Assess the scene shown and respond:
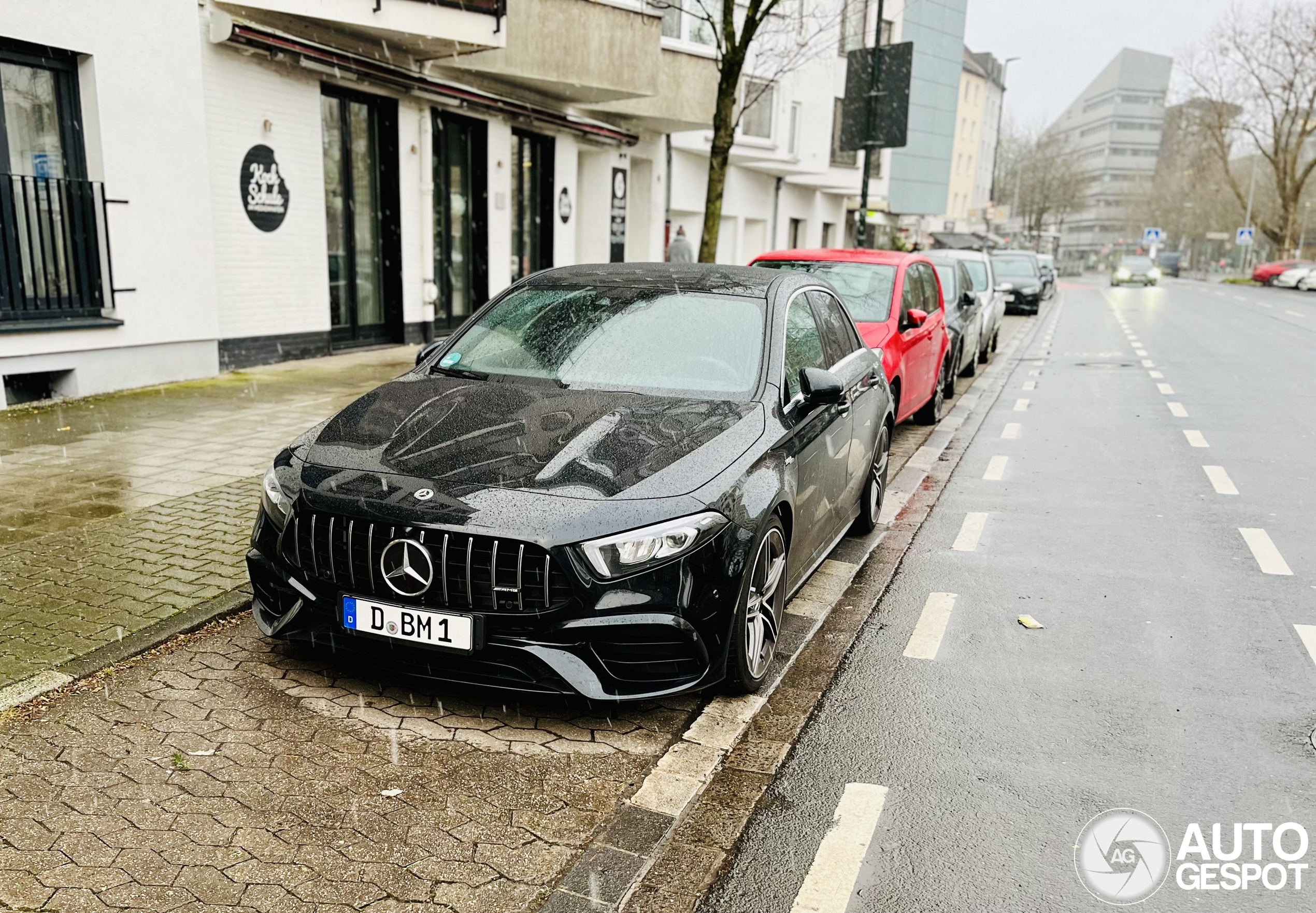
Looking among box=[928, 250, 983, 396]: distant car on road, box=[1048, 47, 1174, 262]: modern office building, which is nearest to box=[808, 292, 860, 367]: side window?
box=[928, 250, 983, 396]: distant car on road

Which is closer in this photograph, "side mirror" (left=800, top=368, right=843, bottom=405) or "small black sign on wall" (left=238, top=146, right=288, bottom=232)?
"side mirror" (left=800, top=368, right=843, bottom=405)

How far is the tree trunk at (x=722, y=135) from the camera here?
1219 cm

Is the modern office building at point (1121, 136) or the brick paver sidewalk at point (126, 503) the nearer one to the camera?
the brick paver sidewalk at point (126, 503)

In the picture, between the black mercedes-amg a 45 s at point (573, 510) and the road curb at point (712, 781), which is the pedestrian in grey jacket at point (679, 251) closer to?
the road curb at point (712, 781)

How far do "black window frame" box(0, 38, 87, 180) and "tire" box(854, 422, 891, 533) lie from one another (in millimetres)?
8004

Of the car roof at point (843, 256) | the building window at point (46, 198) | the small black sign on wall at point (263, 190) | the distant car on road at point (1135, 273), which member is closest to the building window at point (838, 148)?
the small black sign on wall at point (263, 190)

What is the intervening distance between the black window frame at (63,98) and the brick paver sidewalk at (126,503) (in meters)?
2.21

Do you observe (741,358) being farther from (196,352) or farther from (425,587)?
(196,352)

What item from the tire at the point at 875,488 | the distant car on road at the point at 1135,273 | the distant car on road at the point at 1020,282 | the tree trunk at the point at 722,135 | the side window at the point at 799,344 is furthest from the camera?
the distant car on road at the point at 1135,273

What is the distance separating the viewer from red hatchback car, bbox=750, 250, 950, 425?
8.98 m

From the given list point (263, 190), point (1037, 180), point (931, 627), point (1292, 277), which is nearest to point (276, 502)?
point (931, 627)

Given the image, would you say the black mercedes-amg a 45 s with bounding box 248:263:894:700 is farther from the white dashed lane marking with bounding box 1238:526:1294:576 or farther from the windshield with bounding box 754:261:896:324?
the windshield with bounding box 754:261:896:324

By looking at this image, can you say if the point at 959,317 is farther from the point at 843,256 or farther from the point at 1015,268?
the point at 1015,268

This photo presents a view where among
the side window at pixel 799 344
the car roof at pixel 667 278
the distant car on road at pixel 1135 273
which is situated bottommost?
the distant car on road at pixel 1135 273
